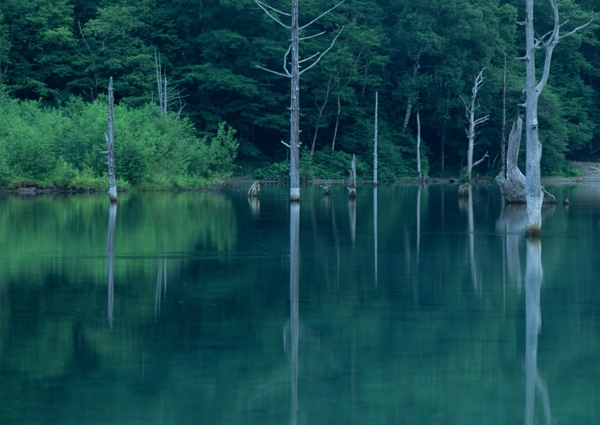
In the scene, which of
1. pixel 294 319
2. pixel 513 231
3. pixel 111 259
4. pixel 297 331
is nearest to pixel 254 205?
pixel 513 231

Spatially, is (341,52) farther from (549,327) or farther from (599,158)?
(549,327)

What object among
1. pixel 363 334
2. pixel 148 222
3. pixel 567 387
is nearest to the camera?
pixel 567 387

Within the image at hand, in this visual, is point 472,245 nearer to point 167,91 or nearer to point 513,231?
→ point 513,231

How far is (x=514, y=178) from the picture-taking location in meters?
35.1

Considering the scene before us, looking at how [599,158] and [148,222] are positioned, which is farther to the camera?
[599,158]

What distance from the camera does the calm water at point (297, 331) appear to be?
6.57 meters

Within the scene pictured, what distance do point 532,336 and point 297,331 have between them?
2.28 metres

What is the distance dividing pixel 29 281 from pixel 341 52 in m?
53.4

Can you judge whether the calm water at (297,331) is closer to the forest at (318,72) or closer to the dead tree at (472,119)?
the dead tree at (472,119)

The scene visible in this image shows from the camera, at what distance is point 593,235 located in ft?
66.2

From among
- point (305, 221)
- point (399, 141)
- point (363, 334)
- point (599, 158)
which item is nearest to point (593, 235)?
point (305, 221)

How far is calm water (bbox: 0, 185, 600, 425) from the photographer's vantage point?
6.57m

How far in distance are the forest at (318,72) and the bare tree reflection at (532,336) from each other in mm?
46427

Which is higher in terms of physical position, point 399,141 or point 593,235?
point 399,141
